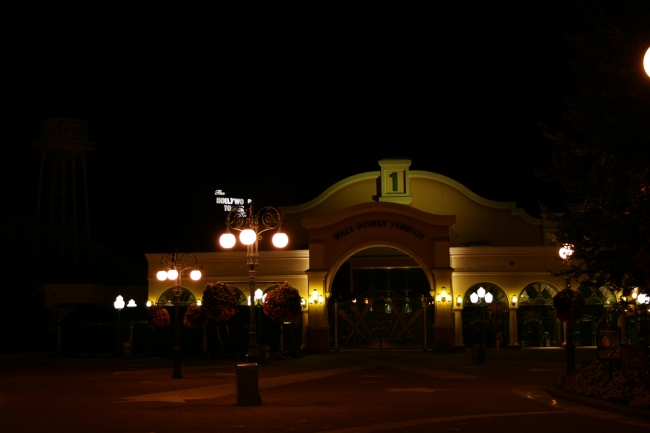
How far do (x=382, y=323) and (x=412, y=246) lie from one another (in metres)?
4.14

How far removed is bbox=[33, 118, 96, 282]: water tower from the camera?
53.7 meters

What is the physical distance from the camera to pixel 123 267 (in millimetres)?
65750

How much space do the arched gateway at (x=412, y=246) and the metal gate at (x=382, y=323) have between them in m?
1.23

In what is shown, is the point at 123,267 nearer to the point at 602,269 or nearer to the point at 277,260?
the point at 277,260

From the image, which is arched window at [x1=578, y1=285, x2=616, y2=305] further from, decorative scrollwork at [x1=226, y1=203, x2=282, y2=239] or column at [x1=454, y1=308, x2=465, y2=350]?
decorative scrollwork at [x1=226, y1=203, x2=282, y2=239]

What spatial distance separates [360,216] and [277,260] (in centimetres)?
486

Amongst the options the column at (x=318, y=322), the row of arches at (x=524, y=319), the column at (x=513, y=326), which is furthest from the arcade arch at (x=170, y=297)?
the column at (x=513, y=326)

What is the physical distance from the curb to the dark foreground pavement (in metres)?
0.14

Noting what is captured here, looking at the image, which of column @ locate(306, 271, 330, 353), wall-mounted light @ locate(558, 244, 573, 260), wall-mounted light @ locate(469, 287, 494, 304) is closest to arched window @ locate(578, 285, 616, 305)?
wall-mounted light @ locate(469, 287, 494, 304)

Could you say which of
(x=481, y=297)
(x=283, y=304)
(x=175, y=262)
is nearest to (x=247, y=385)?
(x=175, y=262)

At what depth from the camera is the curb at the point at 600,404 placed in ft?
51.5

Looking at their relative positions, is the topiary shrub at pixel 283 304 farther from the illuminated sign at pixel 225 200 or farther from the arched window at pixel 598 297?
the illuminated sign at pixel 225 200

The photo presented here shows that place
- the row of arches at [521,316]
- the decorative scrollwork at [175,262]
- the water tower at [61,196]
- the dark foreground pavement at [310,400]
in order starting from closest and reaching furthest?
the dark foreground pavement at [310,400], the decorative scrollwork at [175,262], the row of arches at [521,316], the water tower at [61,196]

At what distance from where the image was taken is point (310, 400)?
19.2 metres
